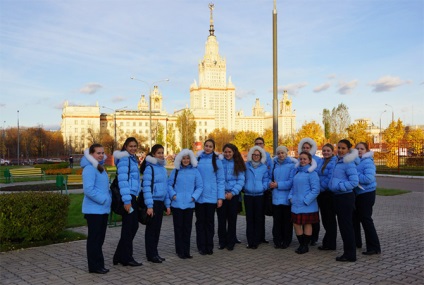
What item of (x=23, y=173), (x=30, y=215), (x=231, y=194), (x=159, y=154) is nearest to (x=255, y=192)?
(x=231, y=194)

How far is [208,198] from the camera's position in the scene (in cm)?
763

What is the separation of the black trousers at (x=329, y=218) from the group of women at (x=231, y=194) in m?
0.02

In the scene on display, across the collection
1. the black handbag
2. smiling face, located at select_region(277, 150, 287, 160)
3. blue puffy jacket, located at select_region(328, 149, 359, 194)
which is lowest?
the black handbag

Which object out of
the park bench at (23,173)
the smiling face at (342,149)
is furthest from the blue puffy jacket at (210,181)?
the park bench at (23,173)

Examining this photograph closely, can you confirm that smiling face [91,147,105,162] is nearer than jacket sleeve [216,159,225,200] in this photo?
Yes

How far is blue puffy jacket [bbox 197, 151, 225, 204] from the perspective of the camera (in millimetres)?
7645

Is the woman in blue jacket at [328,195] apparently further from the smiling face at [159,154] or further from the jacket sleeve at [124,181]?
the jacket sleeve at [124,181]

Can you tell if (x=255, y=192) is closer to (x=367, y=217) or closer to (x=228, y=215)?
(x=228, y=215)

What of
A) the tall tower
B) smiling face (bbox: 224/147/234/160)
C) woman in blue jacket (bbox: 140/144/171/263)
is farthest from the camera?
the tall tower

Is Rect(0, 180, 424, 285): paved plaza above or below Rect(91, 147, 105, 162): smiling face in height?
below

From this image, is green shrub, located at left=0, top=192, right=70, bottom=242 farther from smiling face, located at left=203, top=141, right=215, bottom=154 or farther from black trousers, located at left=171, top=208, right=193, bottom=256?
smiling face, located at left=203, top=141, right=215, bottom=154

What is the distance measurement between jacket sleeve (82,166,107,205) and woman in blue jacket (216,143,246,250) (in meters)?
2.52

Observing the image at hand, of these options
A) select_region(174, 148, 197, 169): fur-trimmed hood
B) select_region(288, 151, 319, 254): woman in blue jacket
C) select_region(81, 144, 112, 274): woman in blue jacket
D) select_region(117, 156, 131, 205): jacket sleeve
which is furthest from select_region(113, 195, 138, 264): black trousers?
select_region(288, 151, 319, 254): woman in blue jacket

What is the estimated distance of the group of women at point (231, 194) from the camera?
6.51 meters
